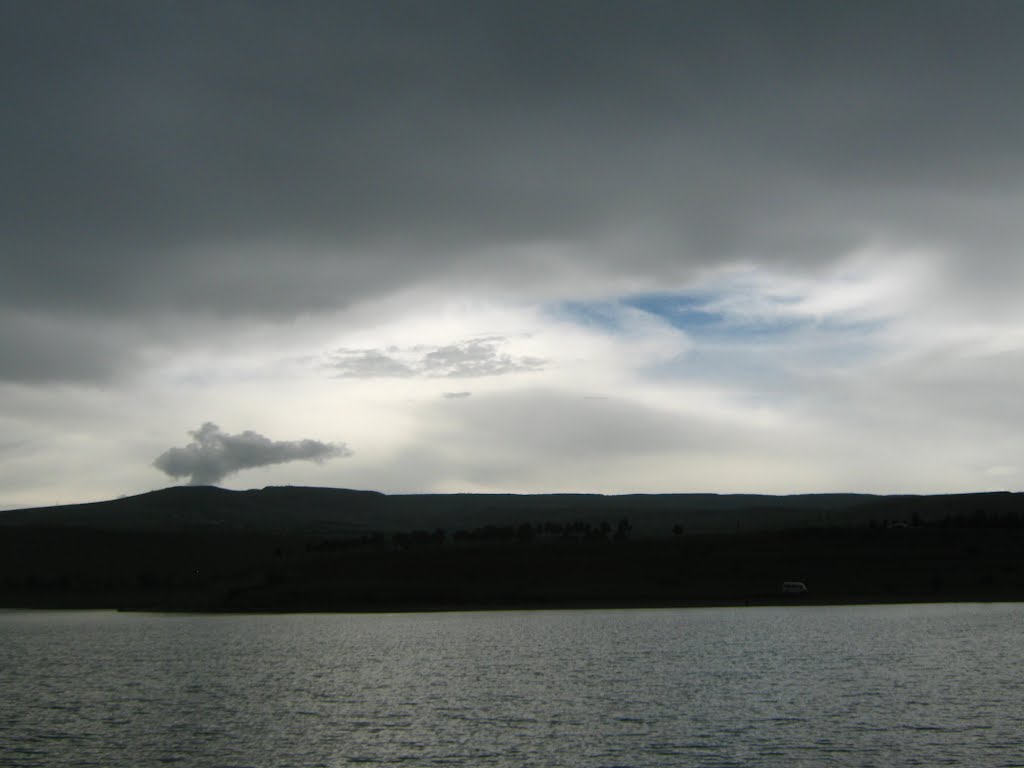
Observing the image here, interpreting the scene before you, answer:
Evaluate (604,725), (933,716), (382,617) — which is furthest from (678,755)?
(382,617)

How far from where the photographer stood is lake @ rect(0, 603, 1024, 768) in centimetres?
4212

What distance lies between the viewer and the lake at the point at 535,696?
4212 centimetres

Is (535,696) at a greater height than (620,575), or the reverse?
(620,575)

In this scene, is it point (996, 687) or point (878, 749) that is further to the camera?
point (996, 687)

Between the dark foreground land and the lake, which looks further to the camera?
the dark foreground land

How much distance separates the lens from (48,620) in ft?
408

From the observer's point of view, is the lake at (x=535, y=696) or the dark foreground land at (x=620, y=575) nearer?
→ the lake at (x=535, y=696)

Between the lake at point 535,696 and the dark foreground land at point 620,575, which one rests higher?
the dark foreground land at point 620,575

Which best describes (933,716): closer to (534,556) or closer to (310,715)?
(310,715)

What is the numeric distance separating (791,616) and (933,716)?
190 ft

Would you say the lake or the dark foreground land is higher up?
the dark foreground land

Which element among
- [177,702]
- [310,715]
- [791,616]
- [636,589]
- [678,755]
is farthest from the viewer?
[636,589]

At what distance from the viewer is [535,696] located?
5656 centimetres

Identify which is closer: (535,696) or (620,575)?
(535,696)
